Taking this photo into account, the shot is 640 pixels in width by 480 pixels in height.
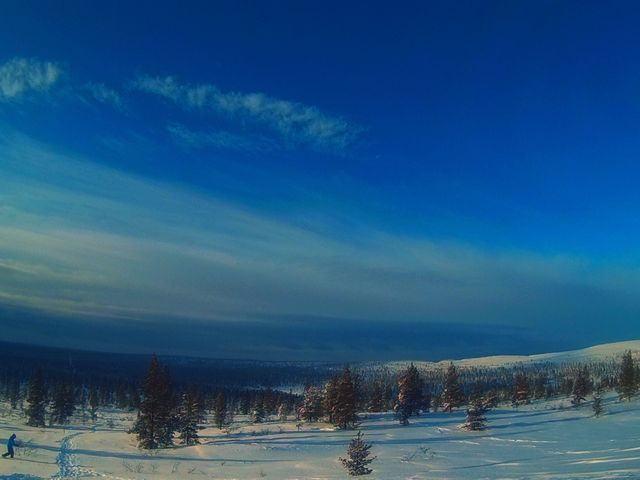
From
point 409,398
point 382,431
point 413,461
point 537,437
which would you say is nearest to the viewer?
point 413,461

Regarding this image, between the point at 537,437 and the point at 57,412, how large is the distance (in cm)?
8563

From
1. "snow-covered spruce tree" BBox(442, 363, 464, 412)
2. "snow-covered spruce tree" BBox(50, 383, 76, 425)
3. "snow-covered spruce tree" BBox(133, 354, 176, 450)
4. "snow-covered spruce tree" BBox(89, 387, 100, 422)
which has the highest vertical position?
"snow-covered spruce tree" BBox(133, 354, 176, 450)

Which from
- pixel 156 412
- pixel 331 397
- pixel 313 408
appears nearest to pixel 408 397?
pixel 331 397

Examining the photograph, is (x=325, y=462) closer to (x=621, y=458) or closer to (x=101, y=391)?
(x=621, y=458)

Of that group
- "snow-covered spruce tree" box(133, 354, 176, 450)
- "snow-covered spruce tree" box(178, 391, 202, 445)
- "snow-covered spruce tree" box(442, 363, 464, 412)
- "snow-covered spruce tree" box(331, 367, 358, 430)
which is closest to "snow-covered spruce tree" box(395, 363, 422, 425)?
"snow-covered spruce tree" box(331, 367, 358, 430)

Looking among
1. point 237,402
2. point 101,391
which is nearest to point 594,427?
point 237,402

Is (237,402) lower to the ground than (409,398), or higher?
lower

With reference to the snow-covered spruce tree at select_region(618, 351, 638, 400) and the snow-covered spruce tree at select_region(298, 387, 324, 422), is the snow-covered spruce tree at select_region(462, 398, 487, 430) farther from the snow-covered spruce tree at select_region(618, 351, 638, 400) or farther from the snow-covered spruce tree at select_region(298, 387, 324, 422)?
the snow-covered spruce tree at select_region(618, 351, 638, 400)

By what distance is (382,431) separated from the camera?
173 feet

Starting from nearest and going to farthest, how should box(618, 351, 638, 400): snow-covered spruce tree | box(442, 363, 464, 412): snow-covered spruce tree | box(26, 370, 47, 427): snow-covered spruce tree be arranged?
box(26, 370, 47, 427): snow-covered spruce tree < box(442, 363, 464, 412): snow-covered spruce tree < box(618, 351, 638, 400): snow-covered spruce tree

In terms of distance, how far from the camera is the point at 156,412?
153 feet

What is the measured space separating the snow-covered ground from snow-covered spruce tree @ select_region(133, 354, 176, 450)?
1.94 metres

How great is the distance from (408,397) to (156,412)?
108 ft

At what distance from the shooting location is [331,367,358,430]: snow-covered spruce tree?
2295 inches
